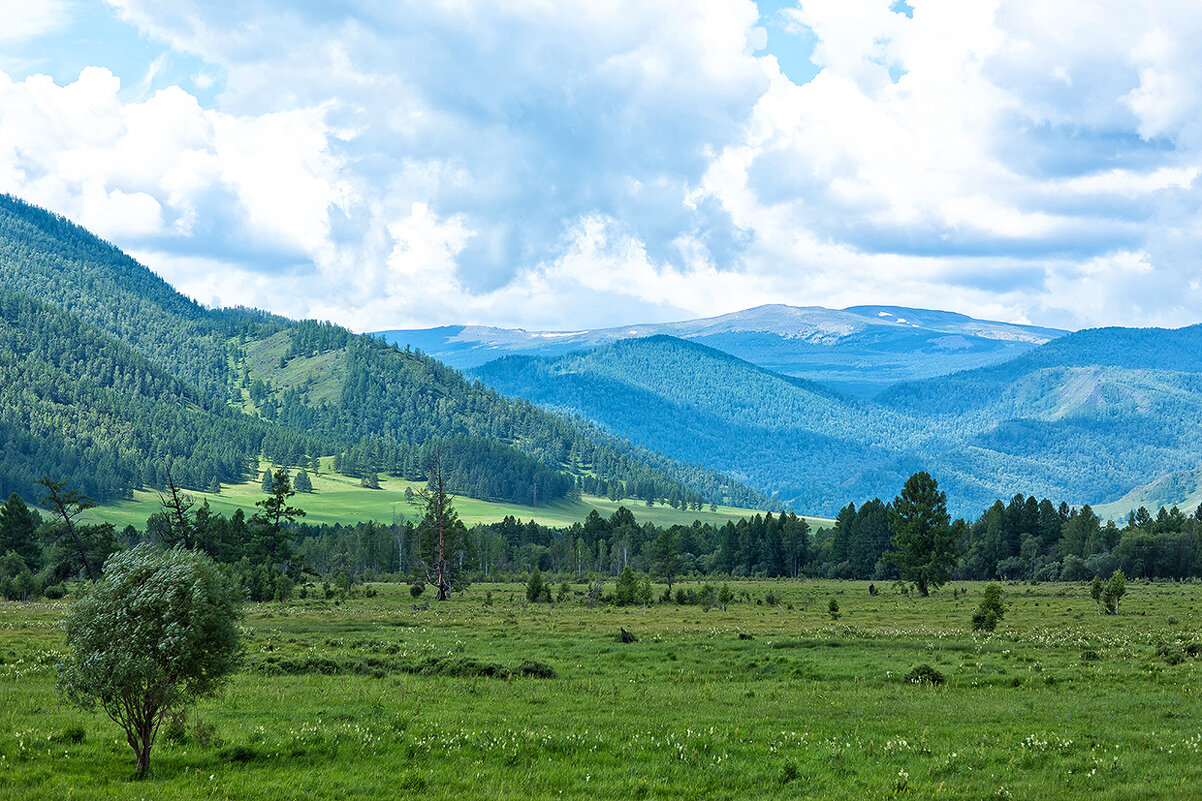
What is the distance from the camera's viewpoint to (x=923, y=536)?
305ft

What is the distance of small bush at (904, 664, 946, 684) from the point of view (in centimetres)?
3425

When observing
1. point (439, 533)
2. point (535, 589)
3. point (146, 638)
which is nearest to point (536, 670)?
point (146, 638)

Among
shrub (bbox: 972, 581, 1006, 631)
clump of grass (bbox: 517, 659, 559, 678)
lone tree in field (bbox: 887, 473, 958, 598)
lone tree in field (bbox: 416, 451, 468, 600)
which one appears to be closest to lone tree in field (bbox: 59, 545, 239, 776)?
clump of grass (bbox: 517, 659, 559, 678)

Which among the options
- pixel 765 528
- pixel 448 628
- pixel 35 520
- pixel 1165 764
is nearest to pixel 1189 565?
pixel 765 528

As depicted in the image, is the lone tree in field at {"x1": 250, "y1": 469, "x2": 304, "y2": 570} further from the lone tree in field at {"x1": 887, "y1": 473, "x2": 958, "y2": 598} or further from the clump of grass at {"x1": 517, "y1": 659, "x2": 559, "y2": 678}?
the clump of grass at {"x1": 517, "y1": 659, "x2": 559, "y2": 678}

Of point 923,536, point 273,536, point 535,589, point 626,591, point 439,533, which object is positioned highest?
point 923,536

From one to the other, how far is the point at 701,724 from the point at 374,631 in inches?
1259

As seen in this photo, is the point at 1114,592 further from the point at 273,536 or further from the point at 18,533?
the point at 18,533

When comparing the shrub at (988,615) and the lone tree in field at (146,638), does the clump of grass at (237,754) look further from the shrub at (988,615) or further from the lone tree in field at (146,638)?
the shrub at (988,615)

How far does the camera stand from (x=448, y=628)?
182 ft

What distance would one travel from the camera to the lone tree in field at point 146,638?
759 inches

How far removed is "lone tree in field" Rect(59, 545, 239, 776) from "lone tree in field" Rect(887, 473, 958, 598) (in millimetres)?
80602

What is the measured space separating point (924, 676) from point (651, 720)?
13.8 m

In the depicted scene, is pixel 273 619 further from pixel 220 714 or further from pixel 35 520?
pixel 35 520
